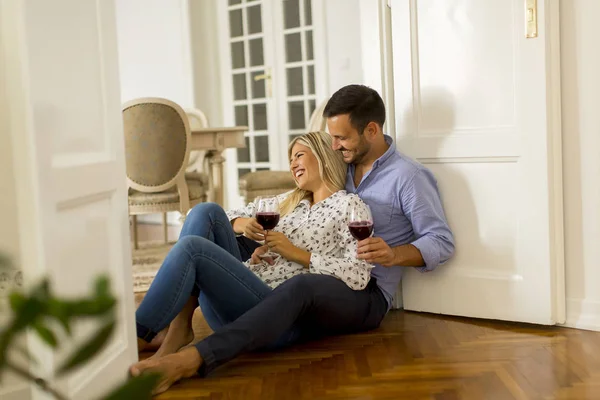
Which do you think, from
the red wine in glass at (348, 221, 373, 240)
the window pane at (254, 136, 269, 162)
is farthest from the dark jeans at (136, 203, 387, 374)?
the window pane at (254, 136, 269, 162)

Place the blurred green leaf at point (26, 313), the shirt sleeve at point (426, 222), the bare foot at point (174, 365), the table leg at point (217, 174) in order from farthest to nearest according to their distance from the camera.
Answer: the table leg at point (217, 174) < the shirt sleeve at point (426, 222) < the bare foot at point (174, 365) < the blurred green leaf at point (26, 313)

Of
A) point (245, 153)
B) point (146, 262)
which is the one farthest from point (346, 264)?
point (245, 153)

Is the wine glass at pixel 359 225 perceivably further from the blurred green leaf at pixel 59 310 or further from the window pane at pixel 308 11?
the window pane at pixel 308 11

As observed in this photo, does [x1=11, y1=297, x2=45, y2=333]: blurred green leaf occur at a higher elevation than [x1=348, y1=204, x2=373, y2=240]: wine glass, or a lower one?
higher

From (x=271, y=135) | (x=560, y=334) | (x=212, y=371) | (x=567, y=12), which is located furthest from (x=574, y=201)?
(x=271, y=135)

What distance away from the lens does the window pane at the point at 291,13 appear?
609 cm

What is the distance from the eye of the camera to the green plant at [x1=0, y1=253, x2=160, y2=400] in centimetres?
25

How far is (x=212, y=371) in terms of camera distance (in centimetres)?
241

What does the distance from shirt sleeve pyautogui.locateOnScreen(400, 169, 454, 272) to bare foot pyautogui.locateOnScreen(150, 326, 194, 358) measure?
0.93 meters

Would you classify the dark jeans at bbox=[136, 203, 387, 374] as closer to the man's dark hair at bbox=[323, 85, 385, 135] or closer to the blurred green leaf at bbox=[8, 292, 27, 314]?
the man's dark hair at bbox=[323, 85, 385, 135]

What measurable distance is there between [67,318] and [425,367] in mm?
2247

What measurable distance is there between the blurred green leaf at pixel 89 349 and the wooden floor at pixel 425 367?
6.38 ft

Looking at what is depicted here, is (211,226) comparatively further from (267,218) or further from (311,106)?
(311,106)

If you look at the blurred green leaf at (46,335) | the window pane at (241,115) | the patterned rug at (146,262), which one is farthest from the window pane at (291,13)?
the blurred green leaf at (46,335)
